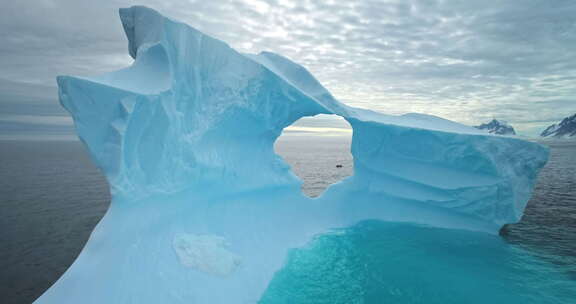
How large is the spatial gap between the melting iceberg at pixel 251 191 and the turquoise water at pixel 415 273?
0.07 metres

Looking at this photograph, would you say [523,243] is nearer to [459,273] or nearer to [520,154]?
[520,154]

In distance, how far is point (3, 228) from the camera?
14.5m

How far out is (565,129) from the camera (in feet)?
444

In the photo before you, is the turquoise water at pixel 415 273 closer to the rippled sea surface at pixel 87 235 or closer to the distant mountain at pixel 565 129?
the rippled sea surface at pixel 87 235

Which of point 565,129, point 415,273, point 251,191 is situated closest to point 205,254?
point 251,191

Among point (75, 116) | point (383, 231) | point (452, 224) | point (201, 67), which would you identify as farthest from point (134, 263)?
point (452, 224)

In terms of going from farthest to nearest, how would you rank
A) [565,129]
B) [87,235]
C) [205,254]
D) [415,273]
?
[565,129] < [87,235] < [415,273] < [205,254]

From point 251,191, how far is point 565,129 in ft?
586

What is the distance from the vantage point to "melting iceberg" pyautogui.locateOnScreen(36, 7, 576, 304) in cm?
659

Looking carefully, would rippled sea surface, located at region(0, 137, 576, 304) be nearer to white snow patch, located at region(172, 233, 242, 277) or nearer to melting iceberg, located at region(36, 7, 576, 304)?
melting iceberg, located at region(36, 7, 576, 304)

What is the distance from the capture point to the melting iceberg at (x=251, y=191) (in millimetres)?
6586

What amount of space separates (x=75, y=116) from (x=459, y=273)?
11185 mm

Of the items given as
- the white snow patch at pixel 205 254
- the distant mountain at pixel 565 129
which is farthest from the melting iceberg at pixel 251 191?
the distant mountain at pixel 565 129

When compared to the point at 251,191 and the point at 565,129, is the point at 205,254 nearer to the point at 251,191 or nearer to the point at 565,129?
the point at 251,191
